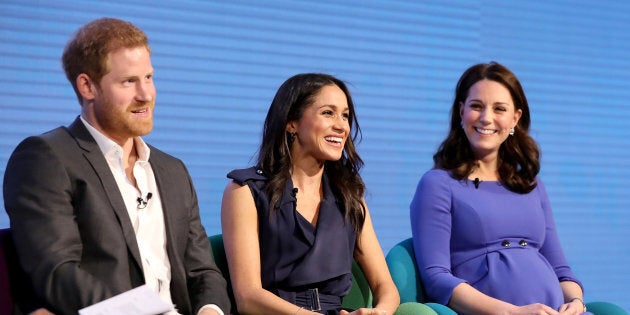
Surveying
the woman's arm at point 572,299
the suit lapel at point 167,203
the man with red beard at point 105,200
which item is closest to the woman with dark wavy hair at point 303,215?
the man with red beard at point 105,200

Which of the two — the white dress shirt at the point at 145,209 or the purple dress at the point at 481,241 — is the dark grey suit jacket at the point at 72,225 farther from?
the purple dress at the point at 481,241

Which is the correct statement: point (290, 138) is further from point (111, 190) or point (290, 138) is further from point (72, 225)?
point (72, 225)

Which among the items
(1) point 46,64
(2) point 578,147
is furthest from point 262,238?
(2) point 578,147

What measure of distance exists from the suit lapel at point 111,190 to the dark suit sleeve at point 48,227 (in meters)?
0.08

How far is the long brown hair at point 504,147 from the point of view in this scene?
12.5 feet

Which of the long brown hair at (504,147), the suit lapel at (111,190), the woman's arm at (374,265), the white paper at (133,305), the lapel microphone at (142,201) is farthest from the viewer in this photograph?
the long brown hair at (504,147)

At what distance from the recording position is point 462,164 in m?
3.79

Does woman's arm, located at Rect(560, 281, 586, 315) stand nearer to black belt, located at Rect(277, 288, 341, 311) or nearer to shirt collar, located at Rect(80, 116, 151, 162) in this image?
black belt, located at Rect(277, 288, 341, 311)

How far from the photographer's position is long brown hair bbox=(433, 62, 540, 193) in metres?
3.80

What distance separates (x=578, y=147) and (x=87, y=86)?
3.26 m

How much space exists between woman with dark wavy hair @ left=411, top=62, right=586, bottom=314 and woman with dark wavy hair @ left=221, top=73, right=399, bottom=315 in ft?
0.89

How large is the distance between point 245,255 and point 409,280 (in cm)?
73

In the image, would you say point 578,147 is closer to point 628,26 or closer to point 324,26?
point 628,26

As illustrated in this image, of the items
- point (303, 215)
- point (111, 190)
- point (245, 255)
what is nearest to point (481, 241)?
point (303, 215)
